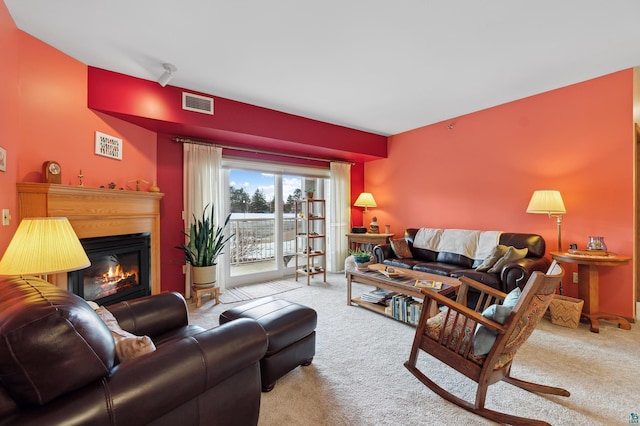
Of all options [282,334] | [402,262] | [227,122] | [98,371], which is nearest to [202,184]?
[227,122]

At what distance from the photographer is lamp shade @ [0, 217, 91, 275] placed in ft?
4.81

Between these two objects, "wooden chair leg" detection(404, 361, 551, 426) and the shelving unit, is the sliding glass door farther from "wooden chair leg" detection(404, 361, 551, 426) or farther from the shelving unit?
"wooden chair leg" detection(404, 361, 551, 426)

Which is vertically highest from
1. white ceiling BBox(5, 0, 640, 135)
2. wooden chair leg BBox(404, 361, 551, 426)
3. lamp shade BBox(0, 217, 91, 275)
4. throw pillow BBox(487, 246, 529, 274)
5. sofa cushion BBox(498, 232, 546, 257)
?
white ceiling BBox(5, 0, 640, 135)

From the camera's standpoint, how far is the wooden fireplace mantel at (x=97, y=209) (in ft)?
7.28

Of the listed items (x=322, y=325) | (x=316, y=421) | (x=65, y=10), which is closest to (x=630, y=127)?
(x=322, y=325)

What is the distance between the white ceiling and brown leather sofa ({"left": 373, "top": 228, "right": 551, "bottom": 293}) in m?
→ 1.89

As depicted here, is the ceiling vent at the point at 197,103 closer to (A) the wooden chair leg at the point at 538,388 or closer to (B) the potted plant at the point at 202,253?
(B) the potted plant at the point at 202,253

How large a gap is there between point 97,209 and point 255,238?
2.34 meters

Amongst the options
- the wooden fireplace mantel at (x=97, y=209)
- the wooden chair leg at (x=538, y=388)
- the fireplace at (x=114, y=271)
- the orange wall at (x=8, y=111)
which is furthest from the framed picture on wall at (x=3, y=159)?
the wooden chair leg at (x=538, y=388)

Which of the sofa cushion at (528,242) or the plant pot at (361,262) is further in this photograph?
the plant pot at (361,262)

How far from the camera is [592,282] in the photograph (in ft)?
9.55

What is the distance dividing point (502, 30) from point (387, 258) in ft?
10.2

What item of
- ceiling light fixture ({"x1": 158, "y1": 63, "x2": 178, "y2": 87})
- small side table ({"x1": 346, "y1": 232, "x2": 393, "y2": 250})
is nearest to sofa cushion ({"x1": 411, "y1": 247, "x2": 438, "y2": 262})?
small side table ({"x1": 346, "y1": 232, "x2": 393, "y2": 250})

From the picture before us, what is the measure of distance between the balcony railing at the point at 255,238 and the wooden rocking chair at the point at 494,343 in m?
3.26
